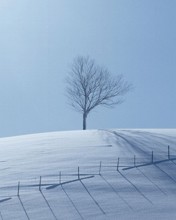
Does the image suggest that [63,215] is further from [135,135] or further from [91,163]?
[135,135]

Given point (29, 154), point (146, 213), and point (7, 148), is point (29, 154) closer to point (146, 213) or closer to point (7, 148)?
point (7, 148)

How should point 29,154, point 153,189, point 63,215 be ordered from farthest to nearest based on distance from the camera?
point 29,154 < point 153,189 < point 63,215

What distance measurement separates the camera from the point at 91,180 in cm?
1520

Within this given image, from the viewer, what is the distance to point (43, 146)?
22406 mm

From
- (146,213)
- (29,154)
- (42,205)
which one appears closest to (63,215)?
(42,205)

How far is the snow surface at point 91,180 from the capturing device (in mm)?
12805

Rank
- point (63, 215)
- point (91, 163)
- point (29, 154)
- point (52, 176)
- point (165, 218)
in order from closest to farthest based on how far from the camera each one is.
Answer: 1. point (165, 218)
2. point (63, 215)
3. point (52, 176)
4. point (91, 163)
5. point (29, 154)

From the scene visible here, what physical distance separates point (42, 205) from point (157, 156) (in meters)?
6.17

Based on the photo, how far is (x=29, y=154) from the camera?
67.3 feet

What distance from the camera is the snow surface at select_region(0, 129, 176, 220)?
12.8 metres

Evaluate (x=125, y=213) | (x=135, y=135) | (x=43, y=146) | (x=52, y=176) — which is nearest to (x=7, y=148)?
(x=43, y=146)

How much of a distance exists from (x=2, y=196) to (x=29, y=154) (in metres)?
6.12

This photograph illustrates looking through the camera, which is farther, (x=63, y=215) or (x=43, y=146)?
(x=43, y=146)

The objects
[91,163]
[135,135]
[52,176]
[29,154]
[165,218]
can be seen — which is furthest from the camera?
[135,135]
